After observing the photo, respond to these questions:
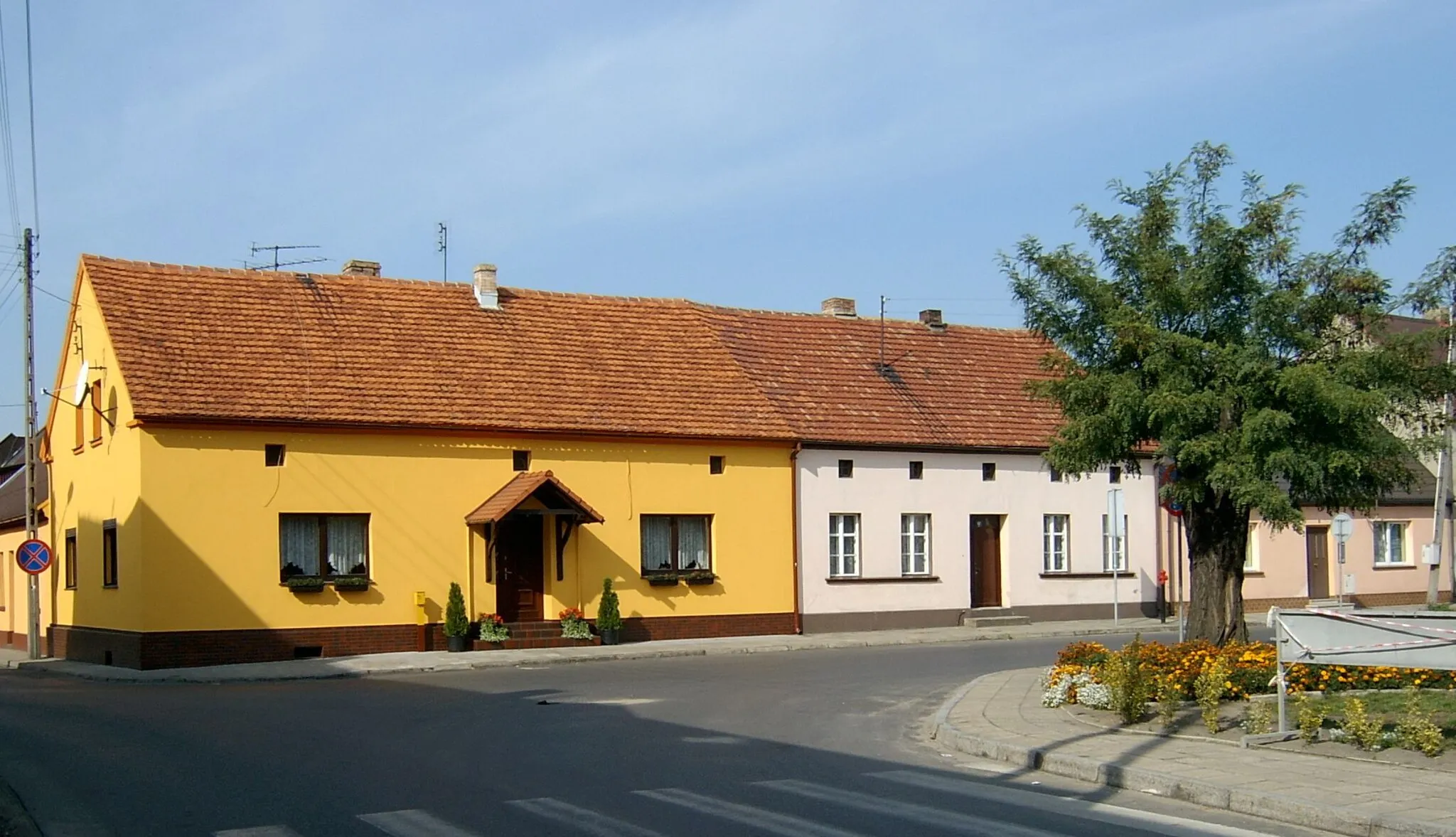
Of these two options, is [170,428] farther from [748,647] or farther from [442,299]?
[748,647]

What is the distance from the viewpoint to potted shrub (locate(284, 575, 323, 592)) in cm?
2594

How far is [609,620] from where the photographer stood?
1116 inches

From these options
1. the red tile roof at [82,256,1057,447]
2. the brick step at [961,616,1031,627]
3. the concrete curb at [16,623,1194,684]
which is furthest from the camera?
the brick step at [961,616,1031,627]

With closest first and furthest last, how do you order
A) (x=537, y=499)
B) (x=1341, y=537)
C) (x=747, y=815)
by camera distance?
(x=747, y=815) < (x=537, y=499) < (x=1341, y=537)

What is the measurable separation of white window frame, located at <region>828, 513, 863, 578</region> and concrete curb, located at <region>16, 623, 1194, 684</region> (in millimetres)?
1478

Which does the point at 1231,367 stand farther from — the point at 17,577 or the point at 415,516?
the point at 17,577

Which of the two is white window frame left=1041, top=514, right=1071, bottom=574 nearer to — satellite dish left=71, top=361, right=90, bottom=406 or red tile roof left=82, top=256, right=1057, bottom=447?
red tile roof left=82, top=256, right=1057, bottom=447

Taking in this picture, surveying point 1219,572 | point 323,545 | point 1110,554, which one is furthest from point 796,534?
point 1219,572

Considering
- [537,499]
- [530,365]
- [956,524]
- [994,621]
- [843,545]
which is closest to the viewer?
[537,499]

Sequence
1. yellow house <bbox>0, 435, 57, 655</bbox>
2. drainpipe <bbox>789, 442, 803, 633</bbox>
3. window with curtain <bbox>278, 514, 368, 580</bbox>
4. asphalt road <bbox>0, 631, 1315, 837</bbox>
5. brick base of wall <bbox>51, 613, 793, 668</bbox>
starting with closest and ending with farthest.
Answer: asphalt road <bbox>0, 631, 1315, 837</bbox> < brick base of wall <bbox>51, 613, 793, 668</bbox> < window with curtain <bbox>278, 514, 368, 580</bbox> < drainpipe <bbox>789, 442, 803, 633</bbox> < yellow house <bbox>0, 435, 57, 655</bbox>

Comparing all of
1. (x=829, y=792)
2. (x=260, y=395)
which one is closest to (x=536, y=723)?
(x=829, y=792)

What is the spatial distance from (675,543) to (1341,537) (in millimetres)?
17210

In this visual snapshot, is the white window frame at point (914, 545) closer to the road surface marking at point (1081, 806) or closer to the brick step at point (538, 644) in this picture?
the brick step at point (538, 644)

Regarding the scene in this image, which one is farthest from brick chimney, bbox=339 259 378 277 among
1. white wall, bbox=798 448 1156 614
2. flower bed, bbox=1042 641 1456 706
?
flower bed, bbox=1042 641 1456 706
